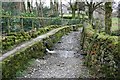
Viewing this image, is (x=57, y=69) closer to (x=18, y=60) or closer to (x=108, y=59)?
(x=18, y=60)

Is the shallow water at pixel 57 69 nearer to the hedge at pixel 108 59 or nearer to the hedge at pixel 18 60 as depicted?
the hedge at pixel 18 60

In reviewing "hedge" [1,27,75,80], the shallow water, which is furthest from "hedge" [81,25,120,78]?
"hedge" [1,27,75,80]

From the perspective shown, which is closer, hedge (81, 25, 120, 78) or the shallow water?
hedge (81, 25, 120, 78)

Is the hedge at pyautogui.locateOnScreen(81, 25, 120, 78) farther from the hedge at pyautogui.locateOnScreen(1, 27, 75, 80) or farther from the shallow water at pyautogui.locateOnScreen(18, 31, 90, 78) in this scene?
the hedge at pyautogui.locateOnScreen(1, 27, 75, 80)

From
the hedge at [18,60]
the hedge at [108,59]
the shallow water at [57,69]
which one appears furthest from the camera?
the shallow water at [57,69]

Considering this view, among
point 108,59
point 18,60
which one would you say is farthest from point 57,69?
point 108,59

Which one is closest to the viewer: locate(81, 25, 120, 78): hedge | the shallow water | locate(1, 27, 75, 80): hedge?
locate(81, 25, 120, 78): hedge

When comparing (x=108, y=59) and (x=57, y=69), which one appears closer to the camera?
(x=108, y=59)

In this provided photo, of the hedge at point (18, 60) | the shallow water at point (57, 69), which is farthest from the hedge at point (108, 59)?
the hedge at point (18, 60)

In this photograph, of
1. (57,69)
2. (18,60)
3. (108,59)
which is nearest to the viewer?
(108,59)

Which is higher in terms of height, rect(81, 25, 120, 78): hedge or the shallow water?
rect(81, 25, 120, 78): hedge

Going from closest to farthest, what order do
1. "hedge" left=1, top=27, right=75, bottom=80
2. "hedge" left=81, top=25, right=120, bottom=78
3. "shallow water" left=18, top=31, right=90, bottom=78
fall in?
"hedge" left=81, top=25, right=120, bottom=78
"hedge" left=1, top=27, right=75, bottom=80
"shallow water" left=18, top=31, right=90, bottom=78

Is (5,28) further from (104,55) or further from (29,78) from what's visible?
(104,55)

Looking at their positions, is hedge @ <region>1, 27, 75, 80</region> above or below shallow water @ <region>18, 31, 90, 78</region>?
above
